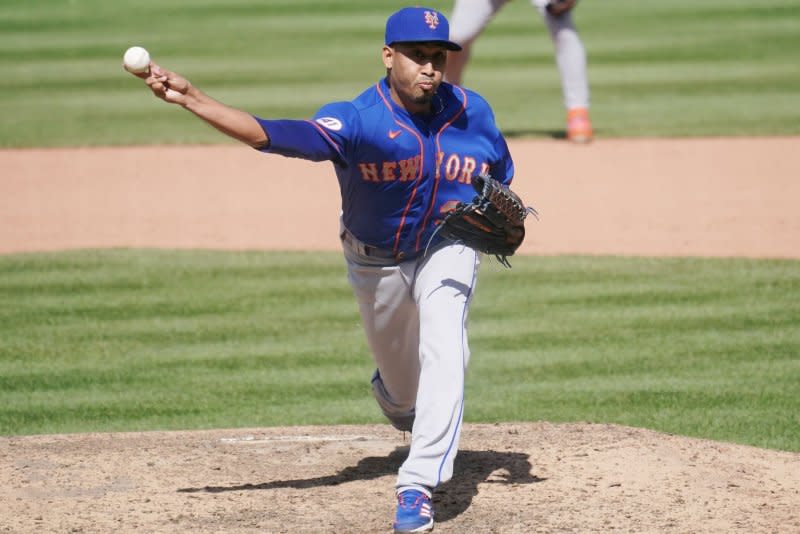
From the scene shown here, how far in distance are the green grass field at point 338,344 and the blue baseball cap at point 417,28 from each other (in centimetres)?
212

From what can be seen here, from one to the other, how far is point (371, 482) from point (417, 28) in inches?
64.0

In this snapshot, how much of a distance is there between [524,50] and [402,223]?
12.9 metres

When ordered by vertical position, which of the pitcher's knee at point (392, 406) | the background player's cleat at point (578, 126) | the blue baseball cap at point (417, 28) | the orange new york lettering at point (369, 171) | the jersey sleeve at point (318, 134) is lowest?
the pitcher's knee at point (392, 406)

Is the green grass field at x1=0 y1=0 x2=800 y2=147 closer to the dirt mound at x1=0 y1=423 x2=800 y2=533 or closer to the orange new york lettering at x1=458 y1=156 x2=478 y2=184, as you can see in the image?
the dirt mound at x1=0 y1=423 x2=800 y2=533

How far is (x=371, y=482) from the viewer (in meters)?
5.24

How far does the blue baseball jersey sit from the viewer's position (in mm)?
4801

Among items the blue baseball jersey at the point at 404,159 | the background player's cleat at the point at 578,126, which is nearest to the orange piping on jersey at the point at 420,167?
the blue baseball jersey at the point at 404,159

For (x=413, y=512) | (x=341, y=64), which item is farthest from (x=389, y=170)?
(x=341, y=64)

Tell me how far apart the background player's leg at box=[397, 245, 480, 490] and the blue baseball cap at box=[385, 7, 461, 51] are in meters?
0.79

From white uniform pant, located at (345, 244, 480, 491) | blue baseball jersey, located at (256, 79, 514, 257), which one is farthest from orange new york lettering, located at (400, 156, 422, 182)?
white uniform pant, located at (345, 244, 480, 491)

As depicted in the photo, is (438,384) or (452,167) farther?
(452,167)

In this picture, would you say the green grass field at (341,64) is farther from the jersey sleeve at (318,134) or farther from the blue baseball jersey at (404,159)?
the jersey sleeve at (318,134)

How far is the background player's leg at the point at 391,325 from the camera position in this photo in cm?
502

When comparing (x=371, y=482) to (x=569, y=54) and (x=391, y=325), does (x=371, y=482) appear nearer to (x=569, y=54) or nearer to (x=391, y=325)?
(x=391, y=325)
